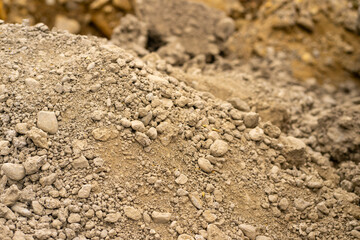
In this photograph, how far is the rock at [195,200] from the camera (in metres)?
1.74

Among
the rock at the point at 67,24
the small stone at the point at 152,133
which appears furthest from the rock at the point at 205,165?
the rock at the point at 67,24

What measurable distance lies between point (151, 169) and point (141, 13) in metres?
1.87

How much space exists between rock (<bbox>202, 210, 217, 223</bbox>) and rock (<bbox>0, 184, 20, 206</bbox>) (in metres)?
0.81

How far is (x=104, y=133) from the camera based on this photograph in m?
1.76

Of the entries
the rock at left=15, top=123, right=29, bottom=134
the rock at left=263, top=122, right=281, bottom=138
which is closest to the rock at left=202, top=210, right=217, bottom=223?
the rock at left=263, top=122, right=281, bottom=138

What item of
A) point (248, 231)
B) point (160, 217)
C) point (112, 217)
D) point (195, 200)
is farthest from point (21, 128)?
point (248, 231)

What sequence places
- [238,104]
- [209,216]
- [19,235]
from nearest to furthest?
1. [19,235]
2. [209,216]
3. [238,104]

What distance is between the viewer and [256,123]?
211 cm

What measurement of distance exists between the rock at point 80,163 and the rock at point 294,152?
104cm

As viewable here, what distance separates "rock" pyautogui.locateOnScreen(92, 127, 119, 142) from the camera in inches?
68.9

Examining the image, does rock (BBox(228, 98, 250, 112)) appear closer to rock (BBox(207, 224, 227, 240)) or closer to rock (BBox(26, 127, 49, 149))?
rock (BBox(207, 224, 227, 240))

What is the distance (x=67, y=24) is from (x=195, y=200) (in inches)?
83.6

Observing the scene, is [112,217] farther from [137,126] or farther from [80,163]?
[137,126]

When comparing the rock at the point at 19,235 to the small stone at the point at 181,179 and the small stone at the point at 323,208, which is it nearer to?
the small stone at the point at 181,179
